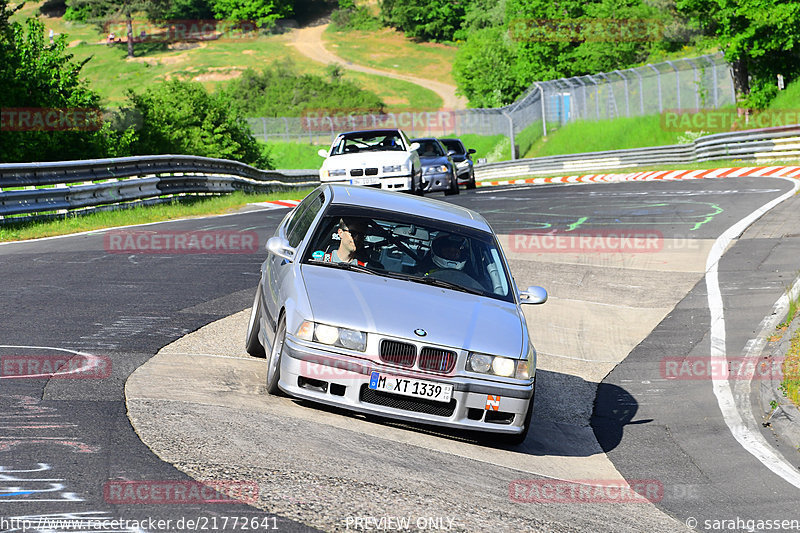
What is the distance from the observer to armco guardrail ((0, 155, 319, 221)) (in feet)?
61.3

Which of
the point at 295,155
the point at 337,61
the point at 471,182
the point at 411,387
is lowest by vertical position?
the point at 295,155

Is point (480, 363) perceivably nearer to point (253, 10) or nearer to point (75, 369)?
point (75, 369)

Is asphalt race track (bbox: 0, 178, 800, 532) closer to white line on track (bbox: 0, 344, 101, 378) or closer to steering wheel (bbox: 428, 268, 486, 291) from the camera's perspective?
white line on track (bbox: 0, 344, 101, 378)

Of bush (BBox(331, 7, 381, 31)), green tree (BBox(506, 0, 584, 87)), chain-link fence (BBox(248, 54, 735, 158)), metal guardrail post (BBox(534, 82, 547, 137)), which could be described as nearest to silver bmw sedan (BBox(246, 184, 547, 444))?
chain-link fence (BBox(248, 54, 735, 158))

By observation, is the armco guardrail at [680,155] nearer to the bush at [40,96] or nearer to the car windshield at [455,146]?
the car windshield at [455,146]

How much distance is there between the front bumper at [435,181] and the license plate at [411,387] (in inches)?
791

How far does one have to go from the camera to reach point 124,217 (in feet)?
68.6

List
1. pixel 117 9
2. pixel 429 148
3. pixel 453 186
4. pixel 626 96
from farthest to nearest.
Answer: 1. pixel 117 9
2. pixel 626 96
3. pixel 429 148
4. pixel 453 186

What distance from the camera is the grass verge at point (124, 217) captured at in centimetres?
1809

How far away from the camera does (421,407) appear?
276 inches

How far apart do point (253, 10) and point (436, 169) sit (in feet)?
423

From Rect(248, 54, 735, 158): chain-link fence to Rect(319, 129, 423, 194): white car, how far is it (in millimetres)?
25707

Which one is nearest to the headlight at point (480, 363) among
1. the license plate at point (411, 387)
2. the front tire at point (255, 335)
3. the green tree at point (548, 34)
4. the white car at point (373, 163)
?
the license plate at point (411, 387)

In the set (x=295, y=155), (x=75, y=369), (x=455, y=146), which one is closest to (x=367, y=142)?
(x=455, y=146)
